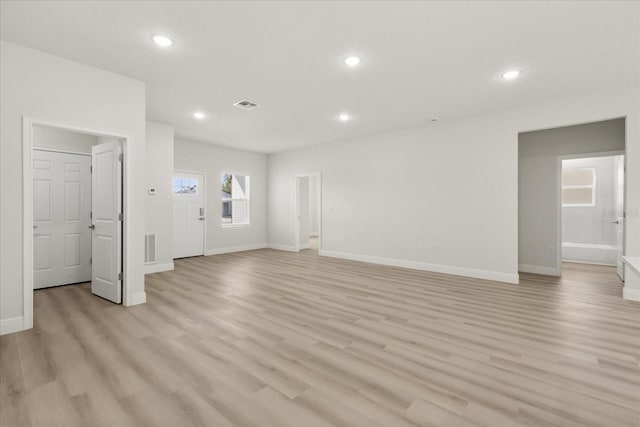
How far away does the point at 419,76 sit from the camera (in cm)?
369

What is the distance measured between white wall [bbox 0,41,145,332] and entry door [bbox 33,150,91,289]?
1.99m

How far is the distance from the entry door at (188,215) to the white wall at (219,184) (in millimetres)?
180

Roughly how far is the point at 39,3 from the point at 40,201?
10.9ft

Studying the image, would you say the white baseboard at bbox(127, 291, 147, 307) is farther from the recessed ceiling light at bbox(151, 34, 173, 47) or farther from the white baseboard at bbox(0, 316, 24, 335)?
the recessed ceiling light at bbox(151, 34, 173, 47)

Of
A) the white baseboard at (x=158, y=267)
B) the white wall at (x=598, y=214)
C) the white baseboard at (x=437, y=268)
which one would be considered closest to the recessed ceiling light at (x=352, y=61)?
the white baseboard at (x=437, y=268)

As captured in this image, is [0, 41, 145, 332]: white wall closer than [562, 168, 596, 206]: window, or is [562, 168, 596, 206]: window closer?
[0, 41, 145, 332]: white wall

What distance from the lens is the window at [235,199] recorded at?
8.35 metres

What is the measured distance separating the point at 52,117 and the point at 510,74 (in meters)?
5.28

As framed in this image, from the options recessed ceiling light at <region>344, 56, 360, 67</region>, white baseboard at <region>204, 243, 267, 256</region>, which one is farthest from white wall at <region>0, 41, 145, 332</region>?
white baseboard at <region>204, 243, 267, 256</region>

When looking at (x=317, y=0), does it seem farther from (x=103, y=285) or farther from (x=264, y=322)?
(x=103, y=285)

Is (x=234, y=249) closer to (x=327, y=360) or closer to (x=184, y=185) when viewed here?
(x=184, y=185)

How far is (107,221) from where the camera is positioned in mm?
3889

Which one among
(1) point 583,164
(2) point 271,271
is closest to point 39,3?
(2) point 271,271

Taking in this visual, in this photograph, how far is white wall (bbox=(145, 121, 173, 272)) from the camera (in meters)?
5.66
